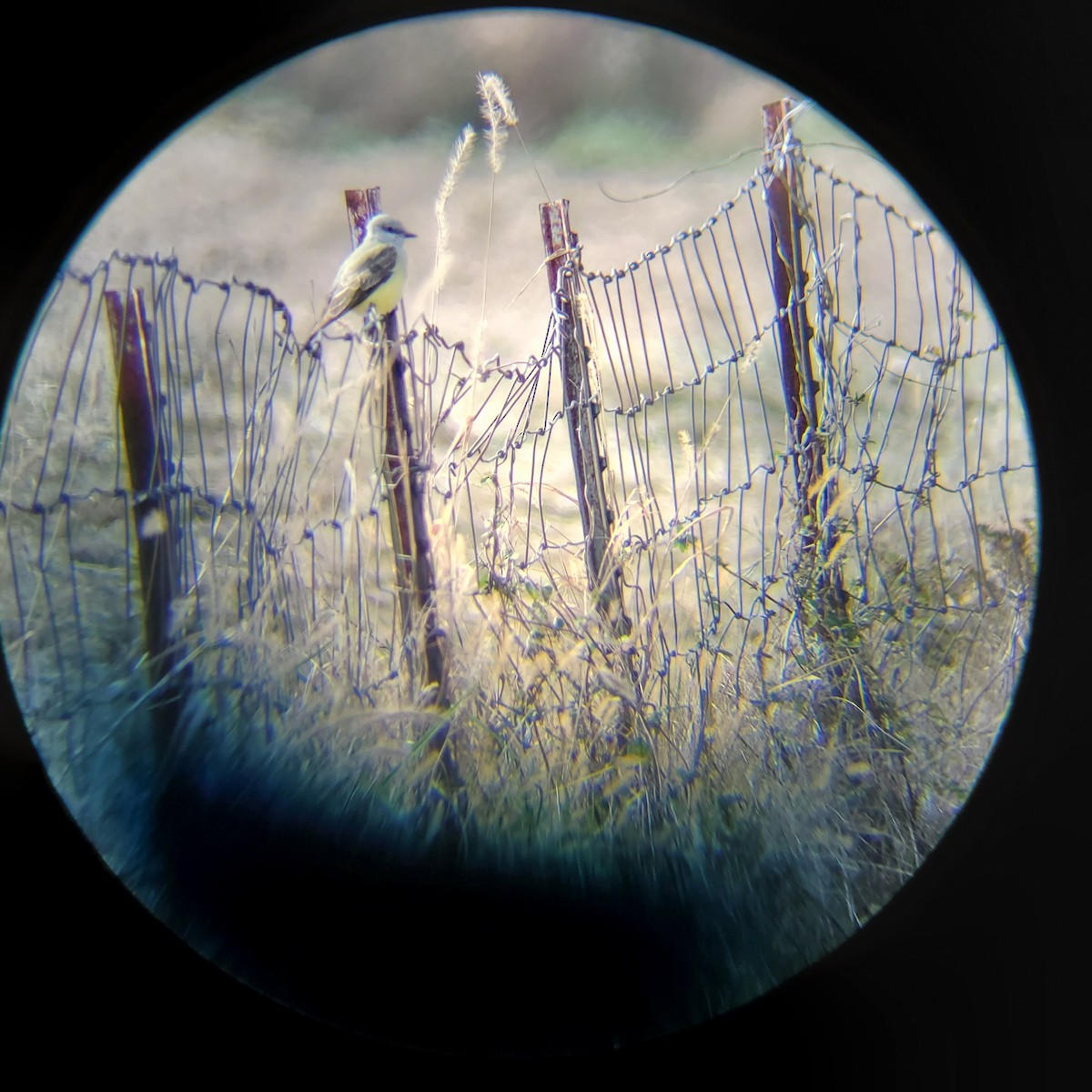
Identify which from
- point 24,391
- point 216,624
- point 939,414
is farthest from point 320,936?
point 939,414

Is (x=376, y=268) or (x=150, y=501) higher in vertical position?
(x=376, y=268)

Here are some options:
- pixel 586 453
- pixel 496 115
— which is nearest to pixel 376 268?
pixel 496 115

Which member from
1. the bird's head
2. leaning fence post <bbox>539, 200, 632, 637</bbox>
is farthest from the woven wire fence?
the bird's head

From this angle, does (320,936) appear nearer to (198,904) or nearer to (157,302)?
(198,904)

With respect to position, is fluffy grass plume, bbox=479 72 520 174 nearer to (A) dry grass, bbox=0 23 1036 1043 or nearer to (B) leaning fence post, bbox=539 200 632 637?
(A) dry grass, bbox=0 23 1036 1043

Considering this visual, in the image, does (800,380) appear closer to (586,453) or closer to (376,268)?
(586,453)
